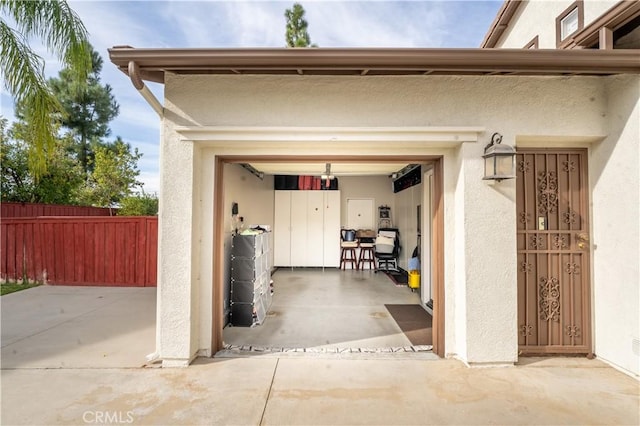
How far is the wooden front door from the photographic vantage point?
3.06 m

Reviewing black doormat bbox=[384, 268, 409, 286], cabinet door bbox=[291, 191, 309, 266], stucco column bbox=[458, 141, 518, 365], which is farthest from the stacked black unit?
cabinet door bbox=[291, 191, 309, 266]

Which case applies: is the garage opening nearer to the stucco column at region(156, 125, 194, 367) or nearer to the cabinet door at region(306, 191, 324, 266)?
the cabinet door at region(306, 191, 324, 266)

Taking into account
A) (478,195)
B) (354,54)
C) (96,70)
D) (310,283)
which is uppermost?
(96,70)

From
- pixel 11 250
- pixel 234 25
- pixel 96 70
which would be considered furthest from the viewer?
pixel 96 70

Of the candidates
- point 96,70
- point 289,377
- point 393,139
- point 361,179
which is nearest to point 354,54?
point 393,139

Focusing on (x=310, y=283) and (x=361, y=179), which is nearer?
(x=310, y=283)

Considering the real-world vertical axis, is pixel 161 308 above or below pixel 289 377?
above

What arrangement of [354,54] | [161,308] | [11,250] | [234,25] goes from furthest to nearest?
1. [11,250]
2. [234,25]
3. [161,308]
4. [354,54]

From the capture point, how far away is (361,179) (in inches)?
363

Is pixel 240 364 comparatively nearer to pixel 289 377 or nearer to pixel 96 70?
pixel 289 377

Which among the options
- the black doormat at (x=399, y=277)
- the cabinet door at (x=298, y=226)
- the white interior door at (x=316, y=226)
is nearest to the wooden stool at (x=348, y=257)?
the white interior door at (x=316, y=226)

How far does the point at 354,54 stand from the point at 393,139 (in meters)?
0.89

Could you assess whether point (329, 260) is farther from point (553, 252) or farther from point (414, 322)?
point (553, 252)

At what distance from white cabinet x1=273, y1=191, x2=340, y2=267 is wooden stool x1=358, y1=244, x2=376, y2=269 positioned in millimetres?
870
